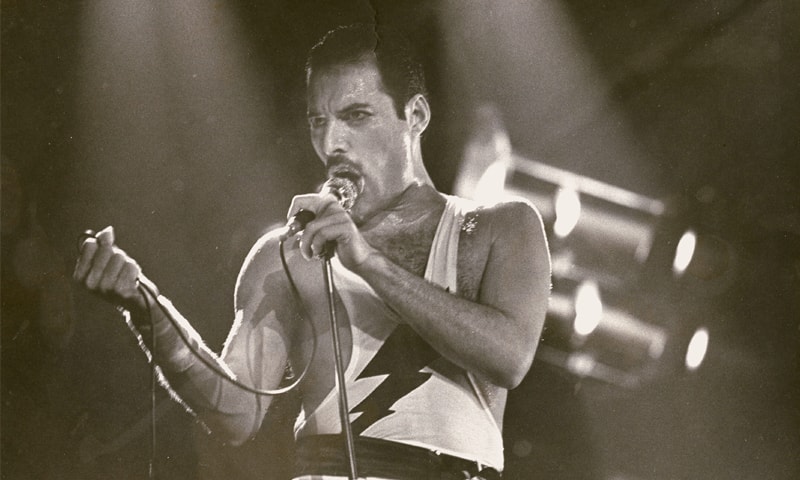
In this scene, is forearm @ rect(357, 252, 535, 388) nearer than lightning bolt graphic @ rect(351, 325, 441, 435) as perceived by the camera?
Yes

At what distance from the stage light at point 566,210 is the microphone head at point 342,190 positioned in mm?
619

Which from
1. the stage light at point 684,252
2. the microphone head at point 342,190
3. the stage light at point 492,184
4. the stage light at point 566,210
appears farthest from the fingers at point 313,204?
the stage light at point 684,252

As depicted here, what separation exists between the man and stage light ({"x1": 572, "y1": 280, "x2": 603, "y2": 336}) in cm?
36

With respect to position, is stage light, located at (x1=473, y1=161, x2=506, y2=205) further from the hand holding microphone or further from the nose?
the hand holding microphone

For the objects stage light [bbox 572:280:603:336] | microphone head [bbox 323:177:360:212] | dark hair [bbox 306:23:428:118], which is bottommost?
stage light [bbox 572:280:603:336]

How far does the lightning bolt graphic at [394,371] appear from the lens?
166cm

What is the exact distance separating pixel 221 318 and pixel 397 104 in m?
0.57

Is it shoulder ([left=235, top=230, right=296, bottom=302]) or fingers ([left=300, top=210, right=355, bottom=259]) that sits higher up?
fingers ([left=300, top=210, right=355, bottom=259])

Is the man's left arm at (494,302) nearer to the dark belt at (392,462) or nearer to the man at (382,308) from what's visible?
the man at (382,308)

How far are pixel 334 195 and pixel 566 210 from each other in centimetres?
76

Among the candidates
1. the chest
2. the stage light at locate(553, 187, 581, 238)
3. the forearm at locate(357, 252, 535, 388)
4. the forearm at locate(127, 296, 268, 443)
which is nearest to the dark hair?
the chest

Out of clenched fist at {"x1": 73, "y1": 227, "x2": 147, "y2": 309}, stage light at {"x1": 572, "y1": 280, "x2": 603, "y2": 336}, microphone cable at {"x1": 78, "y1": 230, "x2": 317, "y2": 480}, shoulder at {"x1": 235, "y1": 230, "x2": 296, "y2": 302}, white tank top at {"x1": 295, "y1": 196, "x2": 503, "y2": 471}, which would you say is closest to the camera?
clenched fist at {"x1": 73, "y1": 227, "x2": 147, "y2": 309}

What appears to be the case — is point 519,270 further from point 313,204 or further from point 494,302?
point 313,204

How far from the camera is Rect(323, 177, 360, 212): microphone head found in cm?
157
